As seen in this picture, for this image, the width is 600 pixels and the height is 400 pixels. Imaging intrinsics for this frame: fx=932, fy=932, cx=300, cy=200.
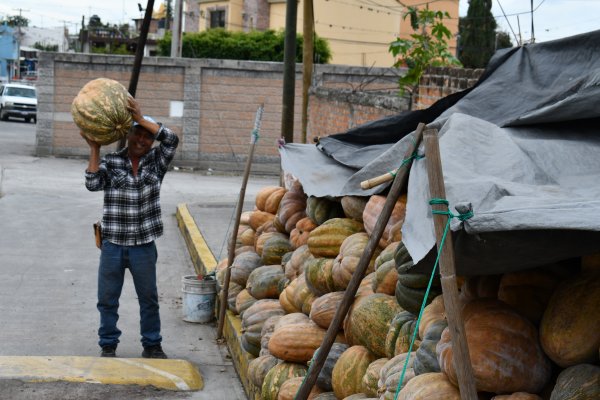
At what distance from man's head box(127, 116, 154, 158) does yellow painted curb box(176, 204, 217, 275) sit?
Answer: 11.4ft

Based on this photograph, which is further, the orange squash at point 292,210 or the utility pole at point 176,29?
the utility pole at point 176,29

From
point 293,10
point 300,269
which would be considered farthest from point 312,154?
point 293,10

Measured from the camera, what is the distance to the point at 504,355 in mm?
4137

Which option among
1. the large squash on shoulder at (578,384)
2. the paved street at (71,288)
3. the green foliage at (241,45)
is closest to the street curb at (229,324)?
the paved street at (71,288)

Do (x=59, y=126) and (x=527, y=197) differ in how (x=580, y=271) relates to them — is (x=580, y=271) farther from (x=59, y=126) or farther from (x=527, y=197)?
(x=59, y=126)

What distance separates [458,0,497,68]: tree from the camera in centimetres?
5922

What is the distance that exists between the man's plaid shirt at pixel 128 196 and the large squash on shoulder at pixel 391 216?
7.88 feet

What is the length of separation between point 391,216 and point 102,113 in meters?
2.79

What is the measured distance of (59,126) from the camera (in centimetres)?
3228

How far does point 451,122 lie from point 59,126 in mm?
29131

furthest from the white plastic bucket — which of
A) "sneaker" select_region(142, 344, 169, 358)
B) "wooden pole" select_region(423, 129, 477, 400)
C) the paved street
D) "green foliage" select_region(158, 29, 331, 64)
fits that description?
"green foliage" select_region(158, 29, 331, 64)

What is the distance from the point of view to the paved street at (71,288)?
8.31 m

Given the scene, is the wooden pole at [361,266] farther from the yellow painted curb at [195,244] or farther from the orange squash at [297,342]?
the yellow painted curb at [195,244]

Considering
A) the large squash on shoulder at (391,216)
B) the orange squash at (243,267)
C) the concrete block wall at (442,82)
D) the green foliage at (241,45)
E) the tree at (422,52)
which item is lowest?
the orange squash at (243,267)
